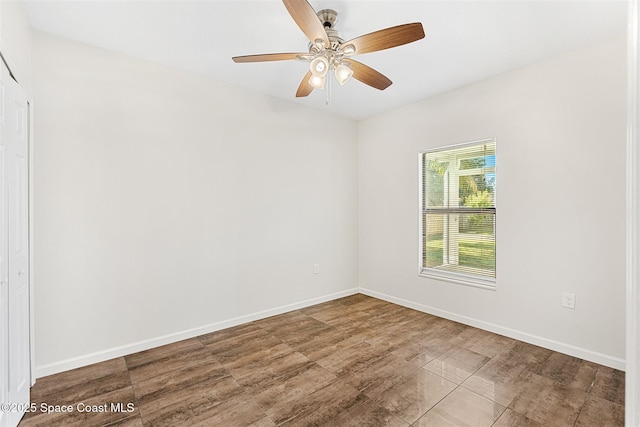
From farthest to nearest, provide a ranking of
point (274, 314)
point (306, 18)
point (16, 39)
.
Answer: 1. point (274, 314)
2. point (16, 39)
3. point (306, 18)

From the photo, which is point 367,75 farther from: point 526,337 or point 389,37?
point 526,337

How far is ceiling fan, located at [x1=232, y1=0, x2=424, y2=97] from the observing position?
1.68m

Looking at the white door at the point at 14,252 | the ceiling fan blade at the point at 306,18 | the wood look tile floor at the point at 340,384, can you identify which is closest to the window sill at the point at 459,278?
the wood look tile floor at the point at 340,384

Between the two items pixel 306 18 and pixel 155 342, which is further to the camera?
pixel 155 342

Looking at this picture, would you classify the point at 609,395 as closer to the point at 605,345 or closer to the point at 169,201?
the point at 605,345

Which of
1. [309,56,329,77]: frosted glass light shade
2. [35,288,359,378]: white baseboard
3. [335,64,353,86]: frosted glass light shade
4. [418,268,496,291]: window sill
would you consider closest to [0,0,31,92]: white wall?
[309,56,329,77]: frosted glass light shade

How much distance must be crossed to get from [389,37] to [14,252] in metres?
2.59

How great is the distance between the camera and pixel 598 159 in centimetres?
246

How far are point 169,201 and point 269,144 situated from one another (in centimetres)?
131

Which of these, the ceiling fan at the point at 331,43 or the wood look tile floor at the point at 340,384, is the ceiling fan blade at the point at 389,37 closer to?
the ceiling fan at the point at 331,43

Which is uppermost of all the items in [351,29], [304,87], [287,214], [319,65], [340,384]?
[351,29]

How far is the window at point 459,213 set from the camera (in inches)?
127

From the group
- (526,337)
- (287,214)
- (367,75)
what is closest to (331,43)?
(367,75)

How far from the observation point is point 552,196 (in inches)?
106
